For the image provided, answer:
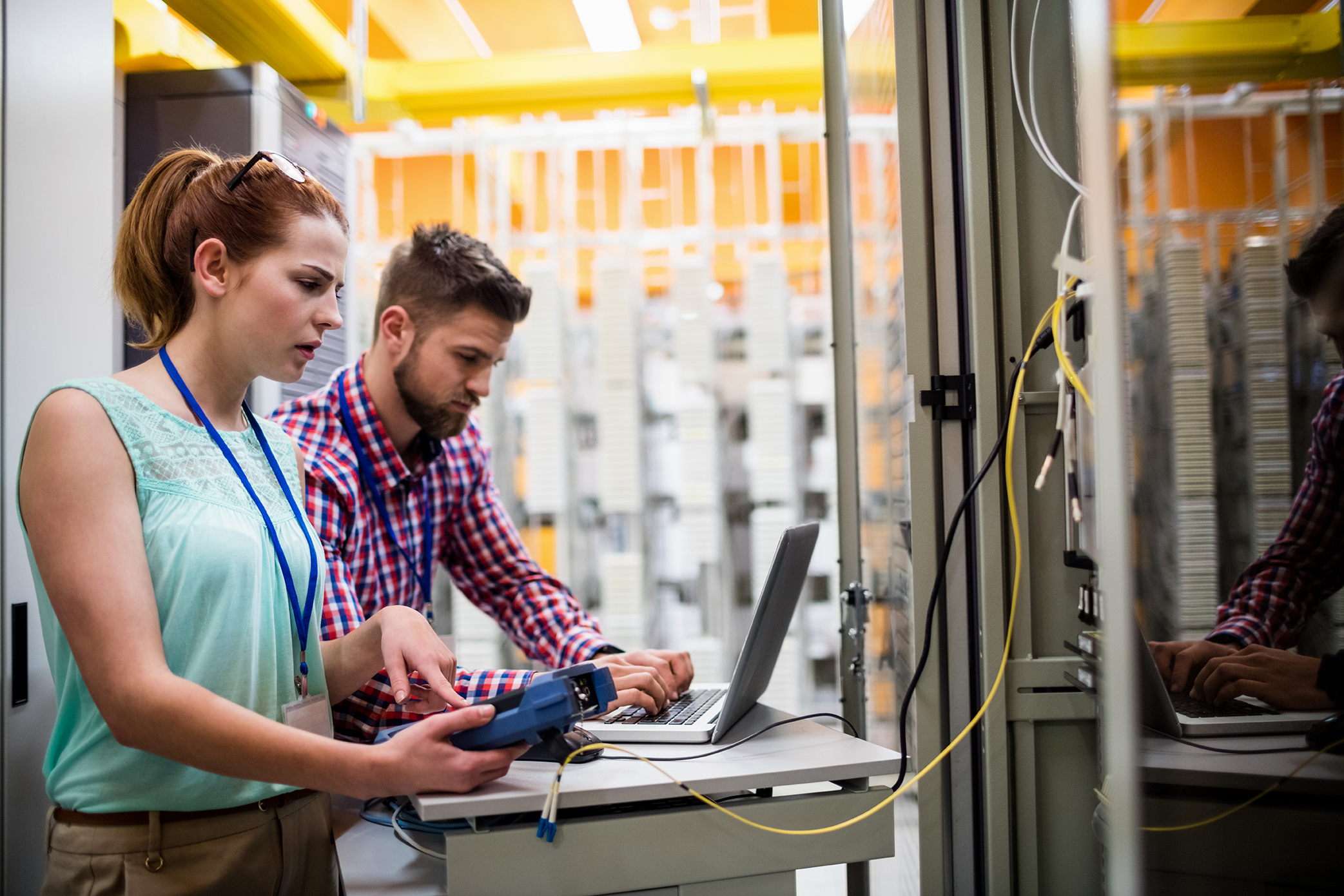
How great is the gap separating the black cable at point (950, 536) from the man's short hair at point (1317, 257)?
498 mm

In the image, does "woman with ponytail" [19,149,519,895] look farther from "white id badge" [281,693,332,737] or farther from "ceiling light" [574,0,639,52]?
"ceiling light" [574,0,639,52]

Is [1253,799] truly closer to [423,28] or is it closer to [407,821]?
[407,821]

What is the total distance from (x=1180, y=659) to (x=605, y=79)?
2.44m

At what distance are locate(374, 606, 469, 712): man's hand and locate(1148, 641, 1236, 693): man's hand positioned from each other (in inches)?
32.5

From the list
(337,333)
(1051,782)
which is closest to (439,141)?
(337,333)

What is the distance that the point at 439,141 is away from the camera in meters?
2.99

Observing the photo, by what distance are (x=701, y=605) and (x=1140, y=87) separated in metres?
2.21

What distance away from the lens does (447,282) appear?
6.12 feet

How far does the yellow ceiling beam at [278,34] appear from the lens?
2.30 m

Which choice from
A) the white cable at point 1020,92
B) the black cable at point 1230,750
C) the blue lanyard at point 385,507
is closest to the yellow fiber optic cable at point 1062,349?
the white cable at point 1020,92

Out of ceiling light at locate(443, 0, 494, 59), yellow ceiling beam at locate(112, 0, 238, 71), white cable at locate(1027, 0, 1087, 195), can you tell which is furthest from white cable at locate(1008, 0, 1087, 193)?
yellow ceiling beam at locate(112, 0, 238, 71)

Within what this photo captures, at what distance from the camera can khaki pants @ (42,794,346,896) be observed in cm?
94

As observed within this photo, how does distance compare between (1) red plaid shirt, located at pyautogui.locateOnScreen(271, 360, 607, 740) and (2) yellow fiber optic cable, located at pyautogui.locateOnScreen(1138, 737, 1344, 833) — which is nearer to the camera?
(2) yellow fiber optic cable, located at pyautogui.locateOnScreen(1138, 737, 1344, 833)

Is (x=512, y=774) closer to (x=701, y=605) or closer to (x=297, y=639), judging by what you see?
(x=297, y=639)
